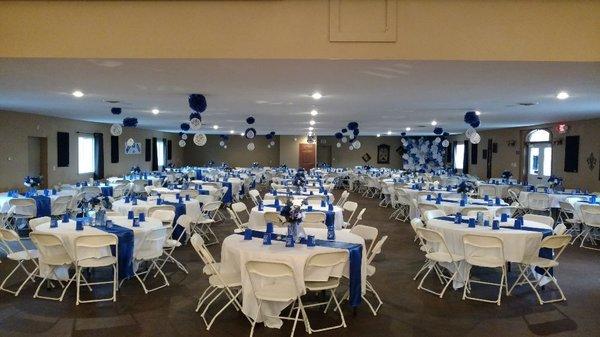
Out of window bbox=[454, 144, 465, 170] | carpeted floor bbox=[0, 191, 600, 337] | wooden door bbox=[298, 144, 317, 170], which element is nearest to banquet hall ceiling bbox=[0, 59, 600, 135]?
carpeted floor bbox=[0, 191, 600, 337]

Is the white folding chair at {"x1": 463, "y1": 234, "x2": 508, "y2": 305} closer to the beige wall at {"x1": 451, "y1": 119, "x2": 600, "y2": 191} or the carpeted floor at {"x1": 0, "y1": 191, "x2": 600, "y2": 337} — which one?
the carpeted floor at {"x1": 0, "y1": 191, "x2": 600, "y2": 337}

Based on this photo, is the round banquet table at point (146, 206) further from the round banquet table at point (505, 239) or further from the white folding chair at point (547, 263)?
the white folding chair at point (547, 263)

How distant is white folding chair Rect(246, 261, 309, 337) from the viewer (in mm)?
4172

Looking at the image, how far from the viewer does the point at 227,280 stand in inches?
184

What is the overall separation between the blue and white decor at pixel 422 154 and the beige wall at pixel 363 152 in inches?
35.1

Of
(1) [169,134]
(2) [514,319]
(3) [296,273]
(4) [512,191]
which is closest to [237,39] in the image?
(3) [296,273]

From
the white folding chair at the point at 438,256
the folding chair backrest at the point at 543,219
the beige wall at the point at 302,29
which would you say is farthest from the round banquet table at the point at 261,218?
the beige wall at the point at 302,29

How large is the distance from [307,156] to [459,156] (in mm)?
9694

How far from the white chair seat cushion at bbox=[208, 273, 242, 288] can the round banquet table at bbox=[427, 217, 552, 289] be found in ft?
8.83

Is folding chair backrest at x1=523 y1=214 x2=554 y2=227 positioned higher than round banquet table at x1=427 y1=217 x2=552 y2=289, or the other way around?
folding chair backrest at x1=523 y1=214 x2=554 y2=227

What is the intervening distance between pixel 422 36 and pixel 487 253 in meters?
2.68

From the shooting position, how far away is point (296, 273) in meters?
4.43

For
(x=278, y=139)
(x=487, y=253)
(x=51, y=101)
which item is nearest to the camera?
(x=487, y=253)

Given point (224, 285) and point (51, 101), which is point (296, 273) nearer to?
point (224, 285)
